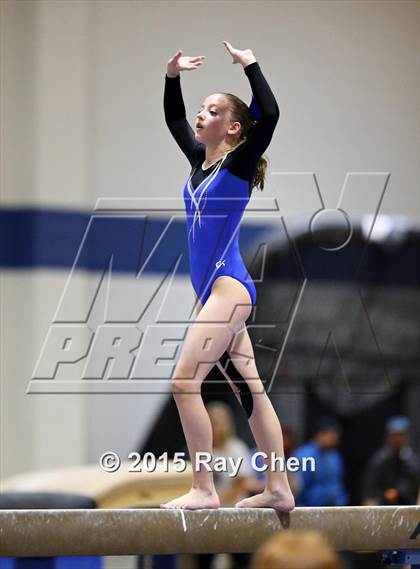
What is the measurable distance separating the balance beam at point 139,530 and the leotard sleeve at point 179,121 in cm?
108

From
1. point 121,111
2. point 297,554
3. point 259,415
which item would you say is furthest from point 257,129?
point 121,111

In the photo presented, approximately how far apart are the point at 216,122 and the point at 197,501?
3.66 ft

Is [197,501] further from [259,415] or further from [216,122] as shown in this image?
[216,122]

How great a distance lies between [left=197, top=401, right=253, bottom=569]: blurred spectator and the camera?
539 centimetres

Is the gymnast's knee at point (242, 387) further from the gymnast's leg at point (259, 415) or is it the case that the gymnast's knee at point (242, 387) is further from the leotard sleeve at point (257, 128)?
the leotard sleeve at point (257, 128)

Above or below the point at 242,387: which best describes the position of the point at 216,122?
above

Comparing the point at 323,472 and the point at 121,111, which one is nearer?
the point at 121,111

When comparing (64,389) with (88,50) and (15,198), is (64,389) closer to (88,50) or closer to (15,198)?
(15,198)

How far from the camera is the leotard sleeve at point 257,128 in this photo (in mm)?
3004

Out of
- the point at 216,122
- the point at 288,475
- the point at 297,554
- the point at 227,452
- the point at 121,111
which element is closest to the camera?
the point at 297,554

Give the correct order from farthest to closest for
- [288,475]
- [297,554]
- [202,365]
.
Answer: [288,475]
[202,365]
[297,554]

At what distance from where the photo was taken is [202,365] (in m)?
3.01

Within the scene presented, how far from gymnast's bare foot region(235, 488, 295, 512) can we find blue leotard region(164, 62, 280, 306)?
1.96ft

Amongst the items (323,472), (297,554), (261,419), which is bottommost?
(323,472)
